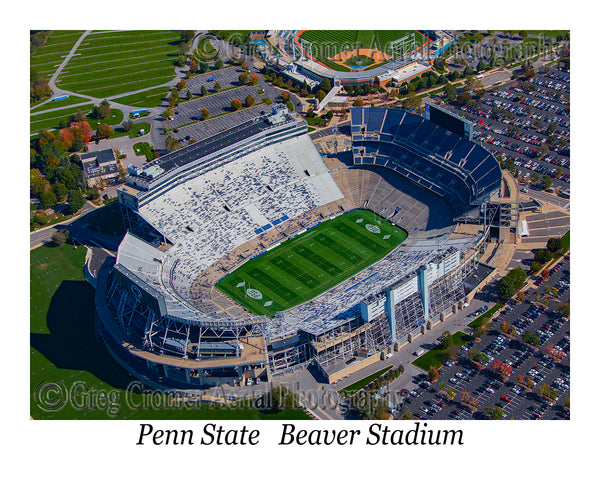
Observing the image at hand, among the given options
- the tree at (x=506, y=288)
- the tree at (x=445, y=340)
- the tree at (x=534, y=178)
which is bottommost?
the tree at (x=445, y=340)

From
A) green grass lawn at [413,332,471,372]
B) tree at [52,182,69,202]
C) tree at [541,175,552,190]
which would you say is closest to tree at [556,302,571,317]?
green grass lawn at [413,332,471,372]

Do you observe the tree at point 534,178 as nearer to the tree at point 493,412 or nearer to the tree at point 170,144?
the tree at point 493,412

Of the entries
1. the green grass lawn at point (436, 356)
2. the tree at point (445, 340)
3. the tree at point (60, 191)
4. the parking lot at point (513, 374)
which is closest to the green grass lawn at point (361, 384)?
the parking lot at point (513, 374)

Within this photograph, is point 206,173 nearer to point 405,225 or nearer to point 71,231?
point 71,231

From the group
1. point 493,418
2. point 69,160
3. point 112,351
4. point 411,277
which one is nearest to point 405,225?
point 411,277

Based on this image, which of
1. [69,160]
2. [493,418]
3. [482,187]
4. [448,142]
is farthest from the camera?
[69,160]

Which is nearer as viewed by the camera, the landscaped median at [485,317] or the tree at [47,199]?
the landscaped median at [485,317]

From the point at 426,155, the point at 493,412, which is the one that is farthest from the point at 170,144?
the point at 493,412
